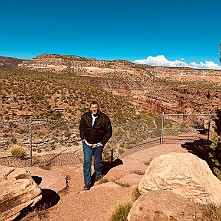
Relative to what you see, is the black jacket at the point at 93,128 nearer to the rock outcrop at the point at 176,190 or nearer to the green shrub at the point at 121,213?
the rock outcrop at the point at 176,190

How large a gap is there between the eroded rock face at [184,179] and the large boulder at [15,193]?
234 centimetres

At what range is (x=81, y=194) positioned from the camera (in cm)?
689

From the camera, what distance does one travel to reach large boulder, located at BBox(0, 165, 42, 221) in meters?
5.12

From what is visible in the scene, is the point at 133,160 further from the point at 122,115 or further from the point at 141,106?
the point at 141,106

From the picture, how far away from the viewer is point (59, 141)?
15.2 m

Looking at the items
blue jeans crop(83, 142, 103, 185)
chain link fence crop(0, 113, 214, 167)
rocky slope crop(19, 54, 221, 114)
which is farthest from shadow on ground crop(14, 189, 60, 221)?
rocky slope crop(19, 54, 221, 114)

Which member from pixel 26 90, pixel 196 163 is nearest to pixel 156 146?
pixel 196 163

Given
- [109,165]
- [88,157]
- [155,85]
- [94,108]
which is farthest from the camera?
[155,85]

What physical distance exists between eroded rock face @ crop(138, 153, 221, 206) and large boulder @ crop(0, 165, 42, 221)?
2.34 meters

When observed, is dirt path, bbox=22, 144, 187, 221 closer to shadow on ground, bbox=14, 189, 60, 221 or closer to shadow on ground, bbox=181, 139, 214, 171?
shadow on ground, bbox=14, 189, 60, 221

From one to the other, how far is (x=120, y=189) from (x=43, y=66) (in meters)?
72.0

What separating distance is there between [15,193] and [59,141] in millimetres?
9935

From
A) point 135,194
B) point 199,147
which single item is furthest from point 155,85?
point 135,194

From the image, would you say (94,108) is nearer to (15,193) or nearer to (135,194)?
(135,194)
